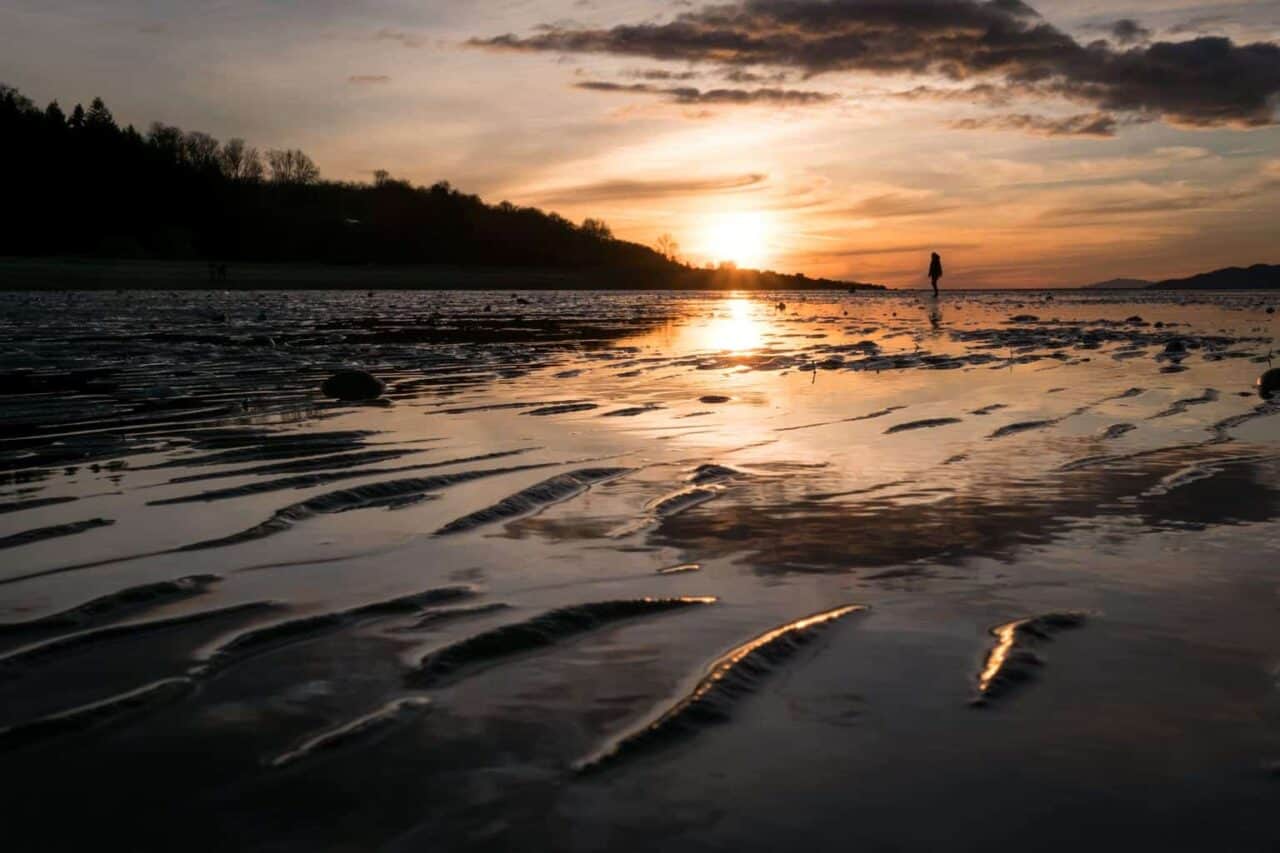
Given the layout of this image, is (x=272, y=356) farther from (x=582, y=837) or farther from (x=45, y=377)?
(x=582, y=837)

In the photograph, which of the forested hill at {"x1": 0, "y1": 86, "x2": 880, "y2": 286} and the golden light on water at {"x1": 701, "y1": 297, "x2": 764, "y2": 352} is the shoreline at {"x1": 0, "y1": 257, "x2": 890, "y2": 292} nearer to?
the forested hill at {"x1": 0, "y1": 86, "x2": 880, "y2": 286}

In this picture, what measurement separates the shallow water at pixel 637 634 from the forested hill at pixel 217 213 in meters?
94.8

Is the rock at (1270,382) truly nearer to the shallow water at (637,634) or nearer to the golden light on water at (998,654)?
the shallow water at (637,634)

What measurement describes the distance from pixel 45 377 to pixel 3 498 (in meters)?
7.37

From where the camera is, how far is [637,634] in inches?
139

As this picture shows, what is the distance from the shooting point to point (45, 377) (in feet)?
39.7

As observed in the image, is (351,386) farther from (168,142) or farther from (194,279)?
(168,142)

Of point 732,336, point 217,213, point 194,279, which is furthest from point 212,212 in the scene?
point 732,336

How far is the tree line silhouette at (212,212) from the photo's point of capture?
98.1m

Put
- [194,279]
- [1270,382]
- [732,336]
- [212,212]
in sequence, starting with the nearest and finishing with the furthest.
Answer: [1270,382], [732,336], [194,279], [212,212]

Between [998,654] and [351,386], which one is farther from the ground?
[351,386]

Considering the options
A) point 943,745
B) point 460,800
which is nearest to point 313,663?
point 460,800

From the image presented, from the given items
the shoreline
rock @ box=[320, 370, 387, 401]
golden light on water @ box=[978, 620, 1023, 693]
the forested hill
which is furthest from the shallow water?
the forested hill

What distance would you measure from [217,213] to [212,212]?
0.75m
